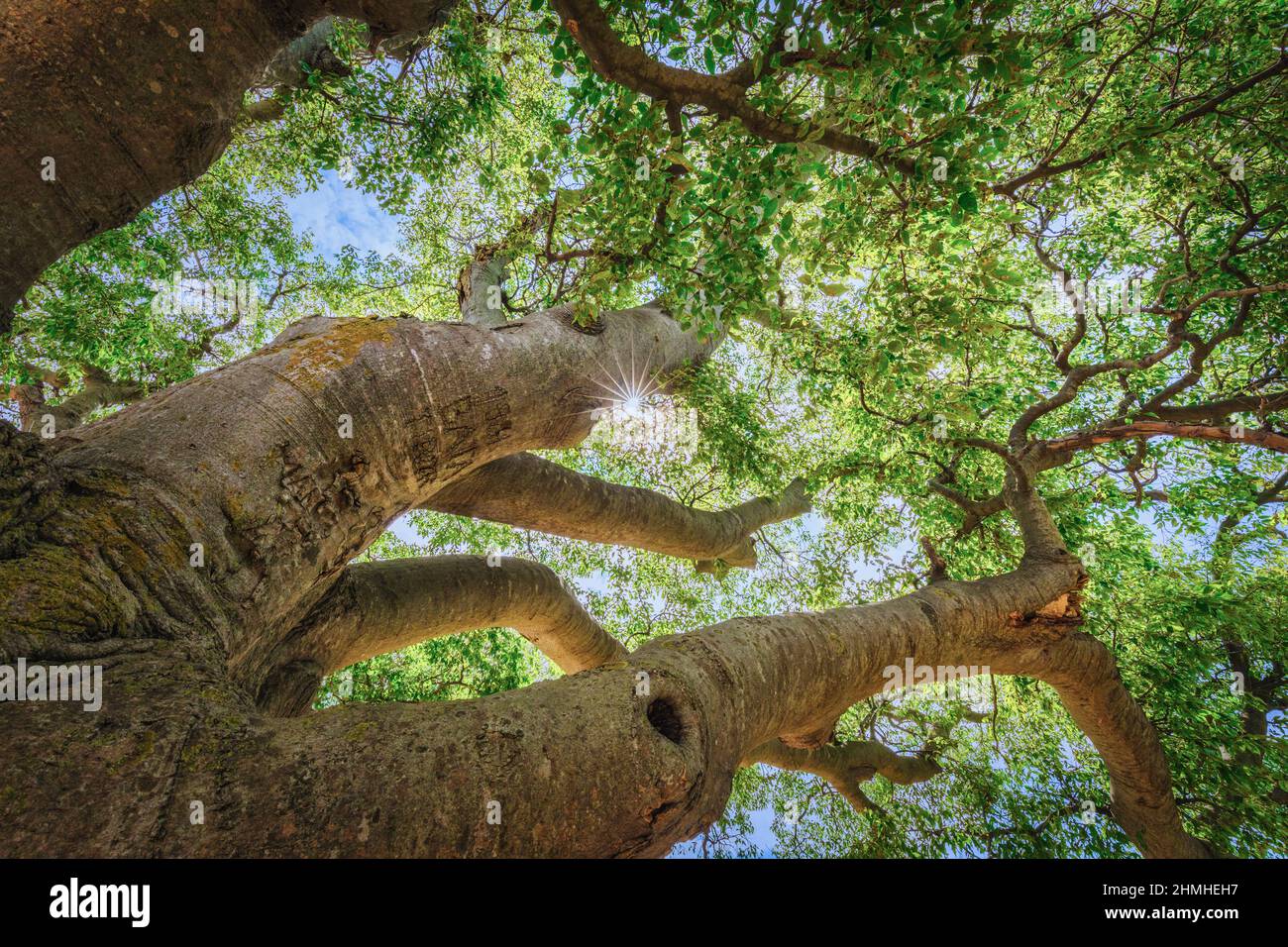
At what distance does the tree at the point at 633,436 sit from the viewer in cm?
157

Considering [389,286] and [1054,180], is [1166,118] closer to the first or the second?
[1054,180]

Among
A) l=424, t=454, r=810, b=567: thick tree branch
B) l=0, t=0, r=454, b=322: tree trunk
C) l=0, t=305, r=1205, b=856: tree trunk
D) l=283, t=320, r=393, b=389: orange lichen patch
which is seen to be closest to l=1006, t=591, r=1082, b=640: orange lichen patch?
l=0, t=305, r=1205, b=856: tree trunk

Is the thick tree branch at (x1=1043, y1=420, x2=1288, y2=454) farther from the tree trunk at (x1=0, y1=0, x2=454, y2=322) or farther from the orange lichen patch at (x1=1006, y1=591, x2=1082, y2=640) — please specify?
the tree trunk at (x1=0, y1=0, x2=454, y2=322)

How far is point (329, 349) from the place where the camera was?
256 centimetres

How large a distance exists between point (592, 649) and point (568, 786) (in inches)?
159

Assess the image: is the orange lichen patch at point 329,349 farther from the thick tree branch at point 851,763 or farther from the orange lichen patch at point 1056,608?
the orange lichen patch at point 1056,608

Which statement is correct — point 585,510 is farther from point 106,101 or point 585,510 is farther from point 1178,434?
point 1178,434

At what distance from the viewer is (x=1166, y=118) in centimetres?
412

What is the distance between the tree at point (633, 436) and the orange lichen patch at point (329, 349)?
0.04 m

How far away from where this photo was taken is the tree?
5.14 feet

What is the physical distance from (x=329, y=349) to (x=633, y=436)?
5683 mm

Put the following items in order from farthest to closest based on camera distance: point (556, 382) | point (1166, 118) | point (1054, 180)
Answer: point (1054, 180)
point (1166, 118)
point (556, 382)

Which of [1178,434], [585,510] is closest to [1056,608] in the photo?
[1178,434]
